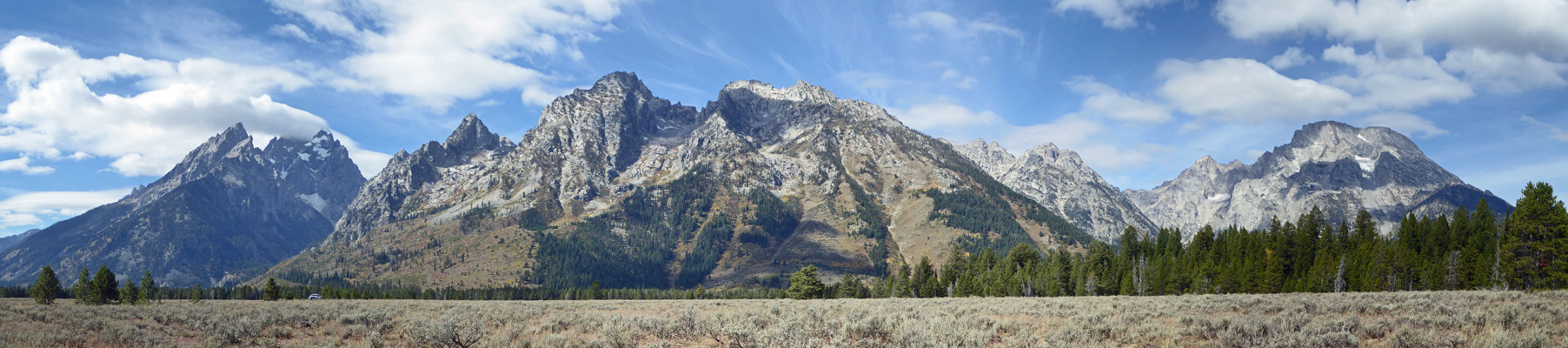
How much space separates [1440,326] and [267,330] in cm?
3376

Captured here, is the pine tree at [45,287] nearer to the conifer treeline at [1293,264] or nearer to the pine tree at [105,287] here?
the conifer treeline at [1293,264]

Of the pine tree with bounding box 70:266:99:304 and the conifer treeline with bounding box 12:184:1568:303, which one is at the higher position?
the conifer treeline with bounding box 12:184:1568:303

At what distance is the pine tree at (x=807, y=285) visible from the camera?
9500 centimetres

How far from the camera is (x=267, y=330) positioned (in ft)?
68.2

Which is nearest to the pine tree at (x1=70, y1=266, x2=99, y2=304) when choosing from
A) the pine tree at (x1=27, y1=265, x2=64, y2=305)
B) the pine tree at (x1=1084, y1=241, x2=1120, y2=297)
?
the pine tree at (x1=27, y1=265, x2=64, y2=305)

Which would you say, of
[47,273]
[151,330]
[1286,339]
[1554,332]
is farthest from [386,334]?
[47,273]

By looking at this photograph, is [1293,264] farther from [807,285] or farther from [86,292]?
[86,292]

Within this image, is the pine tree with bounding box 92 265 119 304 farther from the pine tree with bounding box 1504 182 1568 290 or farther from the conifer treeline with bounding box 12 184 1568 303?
the pine tree with bounding box 1504 182 1568 290

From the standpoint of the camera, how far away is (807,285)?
95812mm

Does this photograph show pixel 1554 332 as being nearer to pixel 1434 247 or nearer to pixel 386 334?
pixel 386 334

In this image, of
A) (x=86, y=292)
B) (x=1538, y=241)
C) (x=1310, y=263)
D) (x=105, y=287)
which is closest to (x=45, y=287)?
(x=105, y=287)

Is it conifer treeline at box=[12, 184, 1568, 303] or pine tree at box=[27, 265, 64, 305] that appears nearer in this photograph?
conifer treeline at box=[12, 184, 1568, 303]

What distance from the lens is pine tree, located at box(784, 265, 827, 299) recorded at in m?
95.0

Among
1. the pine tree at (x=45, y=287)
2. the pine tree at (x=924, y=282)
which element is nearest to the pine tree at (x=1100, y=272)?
the pine tree at (x=924, y=282)
